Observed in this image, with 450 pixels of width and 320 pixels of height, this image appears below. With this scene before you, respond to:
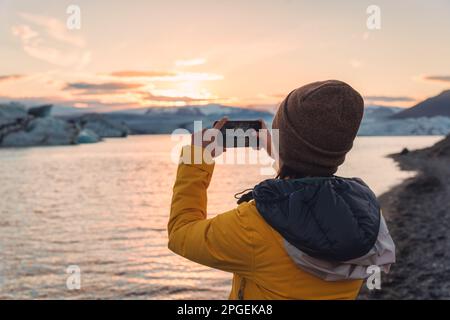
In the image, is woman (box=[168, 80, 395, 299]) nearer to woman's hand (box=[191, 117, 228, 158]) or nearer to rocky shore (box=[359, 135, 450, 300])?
woman's hand (box=[191, 117, 228, 158])

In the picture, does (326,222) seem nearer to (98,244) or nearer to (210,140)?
(210,140)

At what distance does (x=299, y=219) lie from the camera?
188cm

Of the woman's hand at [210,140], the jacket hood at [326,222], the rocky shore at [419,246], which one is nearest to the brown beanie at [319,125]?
the jacket hood at [326,222]

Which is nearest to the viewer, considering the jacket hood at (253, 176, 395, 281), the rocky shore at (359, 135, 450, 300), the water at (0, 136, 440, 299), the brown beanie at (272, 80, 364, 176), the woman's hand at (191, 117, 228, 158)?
the jacket hood at (253, 176, 395, 281)

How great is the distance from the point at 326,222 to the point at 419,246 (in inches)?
498

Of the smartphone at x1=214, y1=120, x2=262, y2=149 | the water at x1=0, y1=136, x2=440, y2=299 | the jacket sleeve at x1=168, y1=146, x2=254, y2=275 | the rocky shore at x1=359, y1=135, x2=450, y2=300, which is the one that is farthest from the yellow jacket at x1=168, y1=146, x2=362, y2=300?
the water at x1=0, y1=136, x2=440, y2=299

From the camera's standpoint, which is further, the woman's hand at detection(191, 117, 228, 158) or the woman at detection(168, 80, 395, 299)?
the woman's hand at detection(191, 117, 228, 158)

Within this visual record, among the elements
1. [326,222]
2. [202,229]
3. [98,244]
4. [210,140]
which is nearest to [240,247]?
[202,229]

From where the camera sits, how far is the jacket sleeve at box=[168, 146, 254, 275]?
1948 millimetres

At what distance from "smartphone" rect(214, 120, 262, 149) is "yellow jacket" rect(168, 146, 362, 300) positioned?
0.14 m

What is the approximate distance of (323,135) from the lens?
2016 mm

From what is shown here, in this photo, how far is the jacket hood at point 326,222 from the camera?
1864 mm
